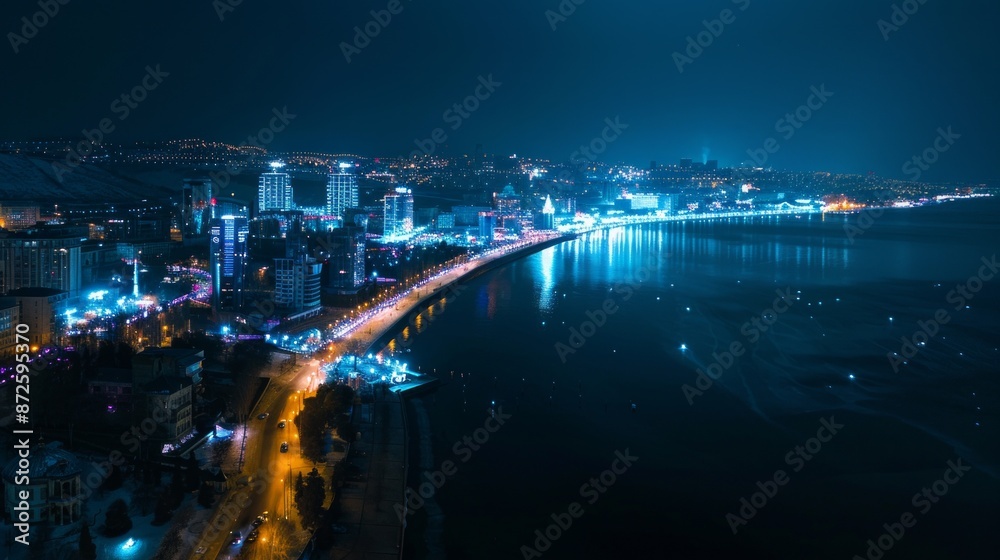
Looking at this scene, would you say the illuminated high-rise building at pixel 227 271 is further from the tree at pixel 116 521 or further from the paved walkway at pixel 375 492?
the tree at pixel 116 521

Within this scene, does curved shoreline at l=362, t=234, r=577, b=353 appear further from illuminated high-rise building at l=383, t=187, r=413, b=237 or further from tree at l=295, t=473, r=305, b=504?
illuminated high-rise building at l=383, t=187, r=413, b=237

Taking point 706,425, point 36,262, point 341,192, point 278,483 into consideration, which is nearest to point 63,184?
point 341,192

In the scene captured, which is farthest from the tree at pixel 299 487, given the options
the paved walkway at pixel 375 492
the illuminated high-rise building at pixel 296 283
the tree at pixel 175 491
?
the illuminated high-rise building at pixel 296 283

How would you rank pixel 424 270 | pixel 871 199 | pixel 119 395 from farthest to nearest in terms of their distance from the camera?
1. pixel 871 199
2. pixel 424 270
3. pixel 119 395

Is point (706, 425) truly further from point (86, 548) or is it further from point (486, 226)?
point (486, 226)

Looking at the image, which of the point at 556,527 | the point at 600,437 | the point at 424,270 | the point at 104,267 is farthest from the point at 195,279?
the point at 556,527

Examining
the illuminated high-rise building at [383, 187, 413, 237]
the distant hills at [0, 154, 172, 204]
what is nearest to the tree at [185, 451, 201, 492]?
the distant hills at [0, 154, 172, 204]

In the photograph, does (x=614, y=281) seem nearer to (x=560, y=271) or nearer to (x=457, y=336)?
(x=560, y=271)
